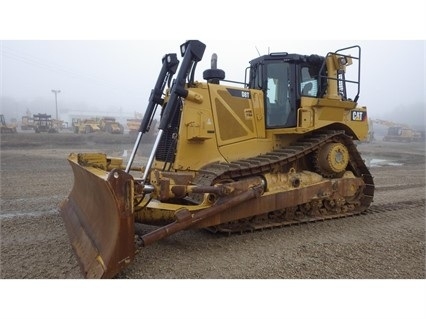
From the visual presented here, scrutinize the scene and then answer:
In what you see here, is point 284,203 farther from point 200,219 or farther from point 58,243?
point 58,243

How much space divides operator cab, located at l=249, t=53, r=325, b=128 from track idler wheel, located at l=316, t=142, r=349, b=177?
0.77m

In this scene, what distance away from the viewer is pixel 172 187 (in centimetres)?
438

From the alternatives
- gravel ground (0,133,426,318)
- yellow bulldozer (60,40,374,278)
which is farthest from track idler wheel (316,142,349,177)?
gravel ground (0,133,426,318)

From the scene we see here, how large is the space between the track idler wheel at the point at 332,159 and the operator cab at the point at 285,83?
773mm

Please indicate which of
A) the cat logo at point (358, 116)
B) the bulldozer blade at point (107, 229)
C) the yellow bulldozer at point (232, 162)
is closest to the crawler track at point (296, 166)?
the yellow bulldozer at point (232, 162)

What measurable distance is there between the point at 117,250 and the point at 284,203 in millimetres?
2960

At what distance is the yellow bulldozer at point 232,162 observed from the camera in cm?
429

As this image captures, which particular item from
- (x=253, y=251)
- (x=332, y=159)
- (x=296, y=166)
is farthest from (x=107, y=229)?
(x=332, y=159)

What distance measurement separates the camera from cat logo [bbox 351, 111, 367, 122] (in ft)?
22.3

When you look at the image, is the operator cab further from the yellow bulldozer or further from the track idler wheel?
the track idler wheel

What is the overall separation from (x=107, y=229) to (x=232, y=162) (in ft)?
7.90

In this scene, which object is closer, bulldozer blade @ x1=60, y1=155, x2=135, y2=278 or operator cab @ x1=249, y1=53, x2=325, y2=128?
bulldozer blade @ x1=60, y1=155, x2=135, y2=278

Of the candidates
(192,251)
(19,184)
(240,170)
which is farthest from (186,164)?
(19,184)

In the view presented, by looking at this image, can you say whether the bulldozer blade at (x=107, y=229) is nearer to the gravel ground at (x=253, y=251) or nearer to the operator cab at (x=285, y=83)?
the gravel ground at (x=253, y=251)
